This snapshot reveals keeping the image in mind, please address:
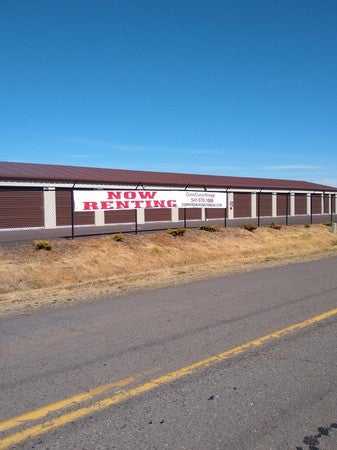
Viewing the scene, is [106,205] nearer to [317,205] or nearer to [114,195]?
A: [114,195]

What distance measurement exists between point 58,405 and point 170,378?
1.24m

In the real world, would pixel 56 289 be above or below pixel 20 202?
below

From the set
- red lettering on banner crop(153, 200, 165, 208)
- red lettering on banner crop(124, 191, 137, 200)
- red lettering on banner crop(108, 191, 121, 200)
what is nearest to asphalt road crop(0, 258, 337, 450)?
red lettering on banner crop(108, 191, 121, 200)

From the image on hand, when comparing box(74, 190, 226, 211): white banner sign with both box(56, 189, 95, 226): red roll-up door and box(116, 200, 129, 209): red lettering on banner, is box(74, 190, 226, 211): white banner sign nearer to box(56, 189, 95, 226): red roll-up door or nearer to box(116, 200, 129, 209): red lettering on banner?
box(116, 200, 129, 209): red lettering on banner

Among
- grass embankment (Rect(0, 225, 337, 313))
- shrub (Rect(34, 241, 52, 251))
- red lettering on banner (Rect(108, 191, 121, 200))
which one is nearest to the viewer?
grass embankment (Rect(0, 225, 337, 313))

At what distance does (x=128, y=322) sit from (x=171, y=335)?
1079 millimetres

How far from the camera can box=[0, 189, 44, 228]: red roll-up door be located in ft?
96.3

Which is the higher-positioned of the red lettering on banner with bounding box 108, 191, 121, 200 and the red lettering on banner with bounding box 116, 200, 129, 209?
the red lettering on banner with bounding box 108, 191, 121, 200

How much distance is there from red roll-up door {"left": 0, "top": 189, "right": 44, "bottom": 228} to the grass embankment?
39.5 feet

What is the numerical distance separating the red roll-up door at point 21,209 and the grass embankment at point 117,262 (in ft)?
39.5

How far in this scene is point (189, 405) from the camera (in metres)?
4.43

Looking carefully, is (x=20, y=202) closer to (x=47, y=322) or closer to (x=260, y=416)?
(x=47, y=322)

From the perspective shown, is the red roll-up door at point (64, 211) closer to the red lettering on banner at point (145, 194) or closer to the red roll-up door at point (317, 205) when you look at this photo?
the red lettering on banner at point (145, 194)

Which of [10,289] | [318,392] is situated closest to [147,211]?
[10,289]
